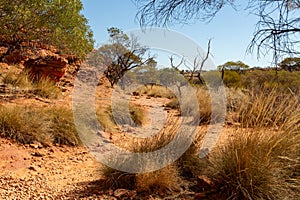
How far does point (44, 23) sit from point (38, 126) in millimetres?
2802

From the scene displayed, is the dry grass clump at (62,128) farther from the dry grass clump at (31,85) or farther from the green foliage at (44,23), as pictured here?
the dry grass clump at (31,85)

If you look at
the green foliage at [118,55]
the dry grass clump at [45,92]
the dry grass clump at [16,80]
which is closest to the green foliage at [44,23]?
the dry grass clump at [45,92]

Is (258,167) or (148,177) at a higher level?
(258,167)

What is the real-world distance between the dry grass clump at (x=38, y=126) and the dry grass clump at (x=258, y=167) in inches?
132

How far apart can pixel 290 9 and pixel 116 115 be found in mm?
5322

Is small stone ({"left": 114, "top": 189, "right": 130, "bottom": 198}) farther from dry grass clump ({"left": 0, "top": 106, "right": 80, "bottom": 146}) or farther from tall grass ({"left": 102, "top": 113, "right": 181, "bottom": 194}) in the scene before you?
dry grass clump ({"left": 0, "top": 106, "right": 80, "bottom": 146})

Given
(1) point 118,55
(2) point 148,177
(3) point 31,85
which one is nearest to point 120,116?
(3) point 31,85

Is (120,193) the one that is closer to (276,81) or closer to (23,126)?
(23,126)

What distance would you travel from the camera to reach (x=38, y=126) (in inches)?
190

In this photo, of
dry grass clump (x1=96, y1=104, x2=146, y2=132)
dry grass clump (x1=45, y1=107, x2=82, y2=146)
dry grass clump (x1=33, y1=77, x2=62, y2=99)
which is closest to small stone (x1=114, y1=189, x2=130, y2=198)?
dry grass clump (x1=45, y1=107, x2=82, y2=146)

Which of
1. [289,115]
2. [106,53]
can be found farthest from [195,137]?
[106,53]

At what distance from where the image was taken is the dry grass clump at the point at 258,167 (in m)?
2.29

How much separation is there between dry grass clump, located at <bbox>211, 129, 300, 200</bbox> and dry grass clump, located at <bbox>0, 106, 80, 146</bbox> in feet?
11.0

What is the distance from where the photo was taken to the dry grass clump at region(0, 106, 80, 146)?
453 centimetres
